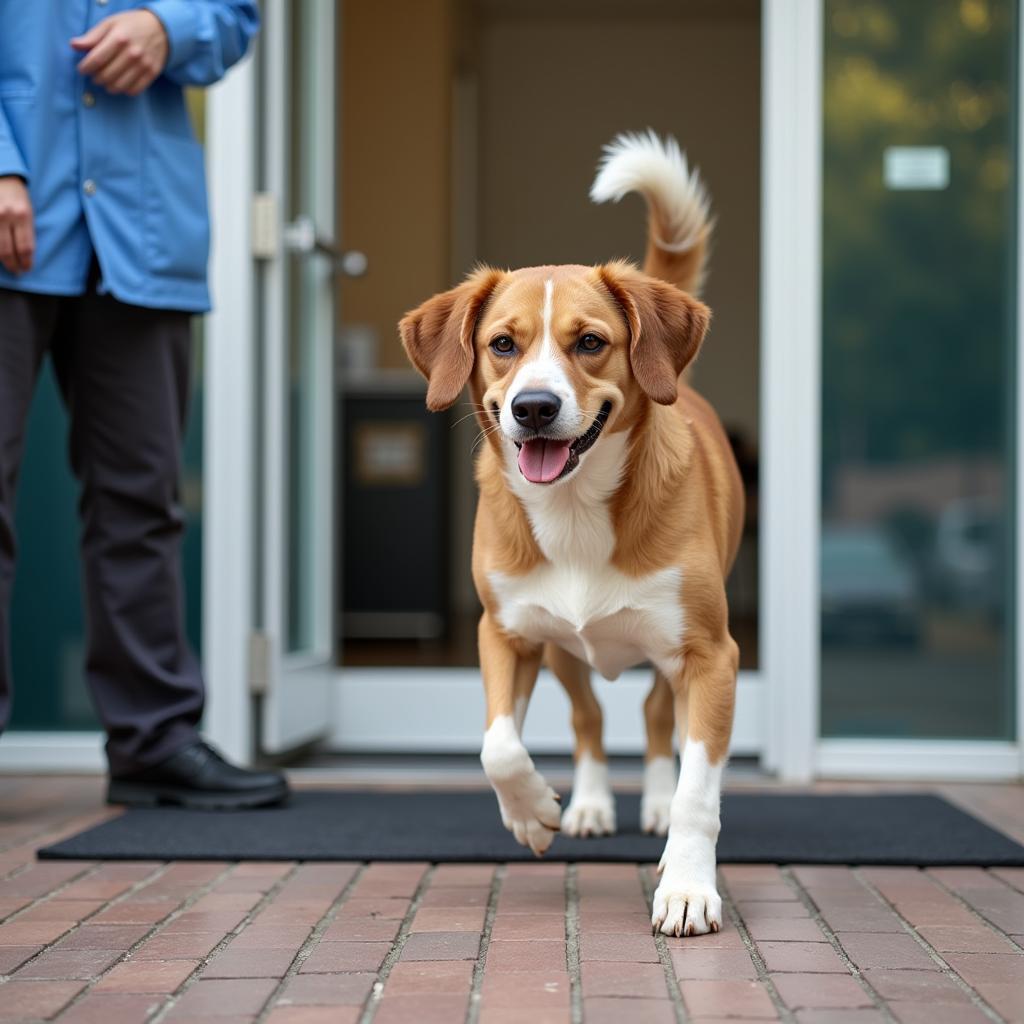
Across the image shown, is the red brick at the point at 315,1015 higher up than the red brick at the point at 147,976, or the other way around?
the red brick at the point at 315,1015

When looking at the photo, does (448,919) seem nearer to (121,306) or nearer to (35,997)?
(35,997)

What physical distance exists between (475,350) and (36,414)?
1.87 meters

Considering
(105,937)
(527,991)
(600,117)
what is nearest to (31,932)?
(105,937)

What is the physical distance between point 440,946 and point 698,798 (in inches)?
18.0

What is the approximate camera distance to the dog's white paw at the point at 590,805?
3.02 metres

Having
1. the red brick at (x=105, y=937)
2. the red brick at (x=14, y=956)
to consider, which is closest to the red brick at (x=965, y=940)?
the red brick at (x=105, y=937)

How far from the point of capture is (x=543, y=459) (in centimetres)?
234

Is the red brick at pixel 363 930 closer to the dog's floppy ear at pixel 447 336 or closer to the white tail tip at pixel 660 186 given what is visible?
the dog's floppy ear at pixel 447 336

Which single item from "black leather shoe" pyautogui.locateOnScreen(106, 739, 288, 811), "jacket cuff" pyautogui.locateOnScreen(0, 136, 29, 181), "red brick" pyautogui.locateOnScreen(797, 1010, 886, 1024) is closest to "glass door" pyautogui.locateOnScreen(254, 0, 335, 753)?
"black leather shoe" pyautogui.locateOnScreen(106, 739, 288, 811)

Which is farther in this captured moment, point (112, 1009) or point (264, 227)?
point (264, 227)

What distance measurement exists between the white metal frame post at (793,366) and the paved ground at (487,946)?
116cm

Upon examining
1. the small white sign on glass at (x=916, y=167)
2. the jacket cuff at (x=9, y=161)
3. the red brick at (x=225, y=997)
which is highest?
the small white sign on glass at (x=916, y=167)

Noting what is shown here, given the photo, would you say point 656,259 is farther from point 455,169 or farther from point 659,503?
point 455,169

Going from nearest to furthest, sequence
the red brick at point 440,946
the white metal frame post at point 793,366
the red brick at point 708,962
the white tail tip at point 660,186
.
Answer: the red brick at point 708,962 < the red brick at point 440,946 < the white tail tip at point 660,186 < the white metal frame post at point 793,366
